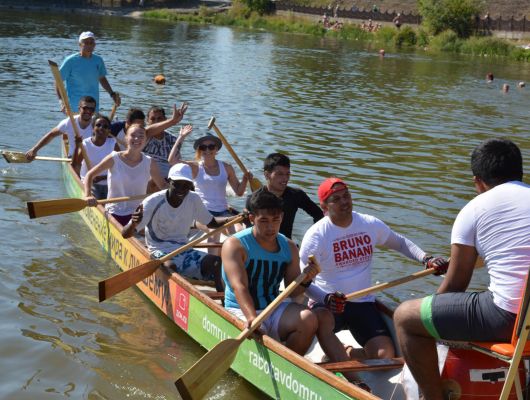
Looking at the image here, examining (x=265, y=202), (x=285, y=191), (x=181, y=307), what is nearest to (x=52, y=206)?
(x=181, y=307)

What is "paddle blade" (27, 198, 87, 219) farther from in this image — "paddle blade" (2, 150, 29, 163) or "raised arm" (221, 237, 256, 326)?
"raised arm" (221, 237, 256, 326)

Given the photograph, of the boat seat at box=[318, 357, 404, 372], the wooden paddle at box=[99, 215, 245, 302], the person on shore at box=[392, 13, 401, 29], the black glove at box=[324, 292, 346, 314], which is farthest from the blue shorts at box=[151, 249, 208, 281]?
the person on shore at box=[392, 13, 401, 29]

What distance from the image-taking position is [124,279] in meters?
8.22

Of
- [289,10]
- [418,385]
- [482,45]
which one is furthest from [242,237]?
[289,10]

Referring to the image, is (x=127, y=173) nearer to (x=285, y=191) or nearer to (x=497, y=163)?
(x=285, y=191)

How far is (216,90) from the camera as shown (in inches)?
1074

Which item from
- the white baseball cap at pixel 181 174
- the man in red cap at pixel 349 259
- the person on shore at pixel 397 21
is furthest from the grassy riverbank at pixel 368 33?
the man in red cap at pixel 349 259

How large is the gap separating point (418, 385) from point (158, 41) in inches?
1659

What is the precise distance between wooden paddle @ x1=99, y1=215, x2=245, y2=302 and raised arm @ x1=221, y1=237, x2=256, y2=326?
5.54 feet

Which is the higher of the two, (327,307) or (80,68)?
(80,68)

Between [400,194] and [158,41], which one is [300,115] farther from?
[158,41]

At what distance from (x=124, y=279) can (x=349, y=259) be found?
2.34m

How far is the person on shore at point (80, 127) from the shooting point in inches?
494

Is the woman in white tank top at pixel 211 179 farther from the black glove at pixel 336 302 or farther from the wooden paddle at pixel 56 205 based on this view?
the black glove at pixel 336 302
